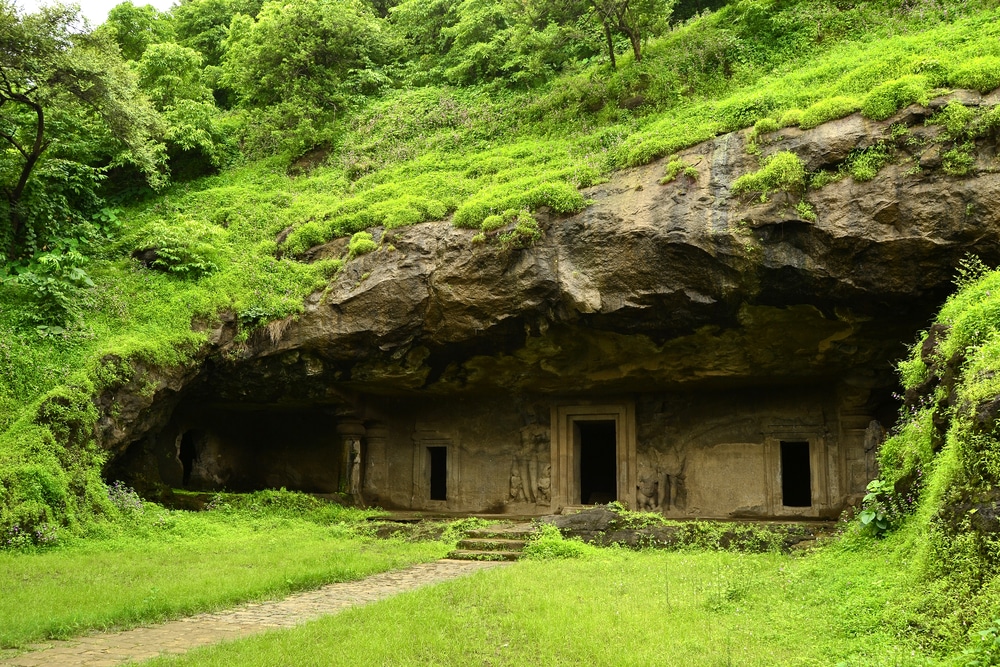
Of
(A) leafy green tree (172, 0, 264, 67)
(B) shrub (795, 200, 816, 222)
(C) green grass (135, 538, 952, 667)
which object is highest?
(A) leafy green tree (172, 0, 264, 67)

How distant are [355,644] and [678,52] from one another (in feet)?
58.2

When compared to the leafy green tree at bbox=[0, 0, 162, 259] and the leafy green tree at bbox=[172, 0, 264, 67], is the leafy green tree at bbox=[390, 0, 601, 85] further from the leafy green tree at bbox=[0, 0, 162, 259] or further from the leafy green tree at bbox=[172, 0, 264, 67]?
the leafy green tree at bbox=[0, 0, 162, 259]

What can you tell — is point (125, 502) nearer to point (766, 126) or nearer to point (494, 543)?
point (494, 543)

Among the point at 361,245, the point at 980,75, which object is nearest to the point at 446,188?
the point at 361,245

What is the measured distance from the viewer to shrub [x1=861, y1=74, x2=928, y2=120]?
1282 cm

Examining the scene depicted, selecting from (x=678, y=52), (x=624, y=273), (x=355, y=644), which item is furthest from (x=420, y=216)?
(x=355, y=644)

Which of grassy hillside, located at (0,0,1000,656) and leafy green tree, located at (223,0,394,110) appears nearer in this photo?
grassy hillside, located at (0,0,1000,656)

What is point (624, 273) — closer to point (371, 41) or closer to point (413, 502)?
point (413, 502)

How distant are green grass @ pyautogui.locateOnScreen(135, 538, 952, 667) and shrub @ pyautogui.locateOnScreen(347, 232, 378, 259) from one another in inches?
333

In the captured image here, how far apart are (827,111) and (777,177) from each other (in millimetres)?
1639

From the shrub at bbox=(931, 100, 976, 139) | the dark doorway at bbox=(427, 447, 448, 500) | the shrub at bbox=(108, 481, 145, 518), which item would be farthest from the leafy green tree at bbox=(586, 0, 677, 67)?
the shrub at bbox=(108, 481, 145, 518)

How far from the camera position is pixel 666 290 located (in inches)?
544

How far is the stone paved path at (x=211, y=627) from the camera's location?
621 centimetres

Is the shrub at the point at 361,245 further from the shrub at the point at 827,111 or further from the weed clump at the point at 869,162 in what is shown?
the weed clump at the point at 869,162
